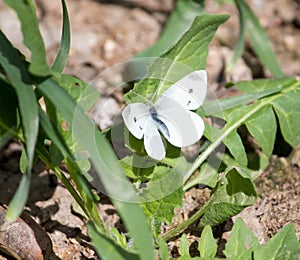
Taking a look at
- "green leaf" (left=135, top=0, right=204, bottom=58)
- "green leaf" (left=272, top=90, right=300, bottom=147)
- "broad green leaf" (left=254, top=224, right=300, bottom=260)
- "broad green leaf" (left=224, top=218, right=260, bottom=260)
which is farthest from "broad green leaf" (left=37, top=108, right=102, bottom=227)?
"green leaf" (left=135, top=0, right=204, bottom=58)

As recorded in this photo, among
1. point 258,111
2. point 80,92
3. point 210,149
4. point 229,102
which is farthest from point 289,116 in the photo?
point 80,92

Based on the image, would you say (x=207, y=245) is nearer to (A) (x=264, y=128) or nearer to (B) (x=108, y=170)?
(B) (x=108, y=170)

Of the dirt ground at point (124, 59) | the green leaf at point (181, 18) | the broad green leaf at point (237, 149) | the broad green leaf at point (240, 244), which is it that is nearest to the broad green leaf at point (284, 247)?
the broad green leaf at point (240, 244)

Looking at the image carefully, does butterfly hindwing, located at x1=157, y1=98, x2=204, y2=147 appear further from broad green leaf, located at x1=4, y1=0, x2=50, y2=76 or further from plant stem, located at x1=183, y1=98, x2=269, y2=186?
broad green leaf, located at x1=4, y1=0, x2=50, y2=76

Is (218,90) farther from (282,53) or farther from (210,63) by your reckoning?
(282,53)

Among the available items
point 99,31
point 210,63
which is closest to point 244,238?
point 210,63

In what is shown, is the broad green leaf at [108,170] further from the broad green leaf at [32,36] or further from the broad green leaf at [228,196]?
the broad green leaf at [228,196]
